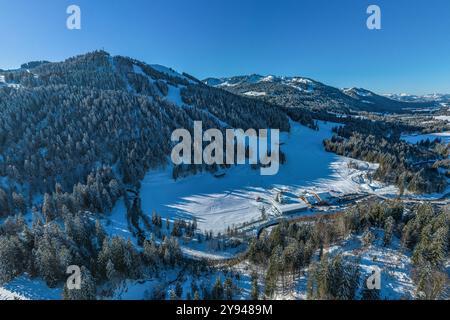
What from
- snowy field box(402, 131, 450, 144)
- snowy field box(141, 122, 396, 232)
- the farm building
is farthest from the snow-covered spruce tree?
snowy field box(402, 131, 450, 144)

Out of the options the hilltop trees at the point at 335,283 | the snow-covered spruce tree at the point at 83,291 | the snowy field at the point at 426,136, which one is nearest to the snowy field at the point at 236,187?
the snow-covered spruce tree at the point at 83,291

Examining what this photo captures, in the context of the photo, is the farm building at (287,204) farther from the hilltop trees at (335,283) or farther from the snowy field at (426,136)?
the snowy field at (426,136)

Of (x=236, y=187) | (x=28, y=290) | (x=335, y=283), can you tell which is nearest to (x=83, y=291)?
(x=28, y=290)

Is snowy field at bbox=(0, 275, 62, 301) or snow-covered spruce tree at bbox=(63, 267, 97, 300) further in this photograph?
snowy field at bbox=(0, 275, 62, 301)

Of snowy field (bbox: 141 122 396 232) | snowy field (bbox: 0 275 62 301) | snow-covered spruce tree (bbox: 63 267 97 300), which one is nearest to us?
snow-covered spruce tree (bbox: 63 267 97 300)

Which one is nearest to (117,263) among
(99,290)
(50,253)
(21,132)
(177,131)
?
(99,290)

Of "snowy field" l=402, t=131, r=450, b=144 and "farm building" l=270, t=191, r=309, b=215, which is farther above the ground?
"snowy field" l=402, t=131, r=450, b=144

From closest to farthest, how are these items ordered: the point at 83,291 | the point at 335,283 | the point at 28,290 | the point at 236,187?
the point at 335,283 < the point at 83,291 < the point at 28,290 < the point at 236,187

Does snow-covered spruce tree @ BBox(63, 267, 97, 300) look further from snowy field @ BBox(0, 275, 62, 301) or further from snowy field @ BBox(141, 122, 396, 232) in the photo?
snowy field @ BBox(141, 122, 396, 232)

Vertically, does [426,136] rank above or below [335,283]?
above

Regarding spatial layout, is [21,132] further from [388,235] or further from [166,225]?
[388,235]

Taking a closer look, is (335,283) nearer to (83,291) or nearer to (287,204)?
(83,291)
